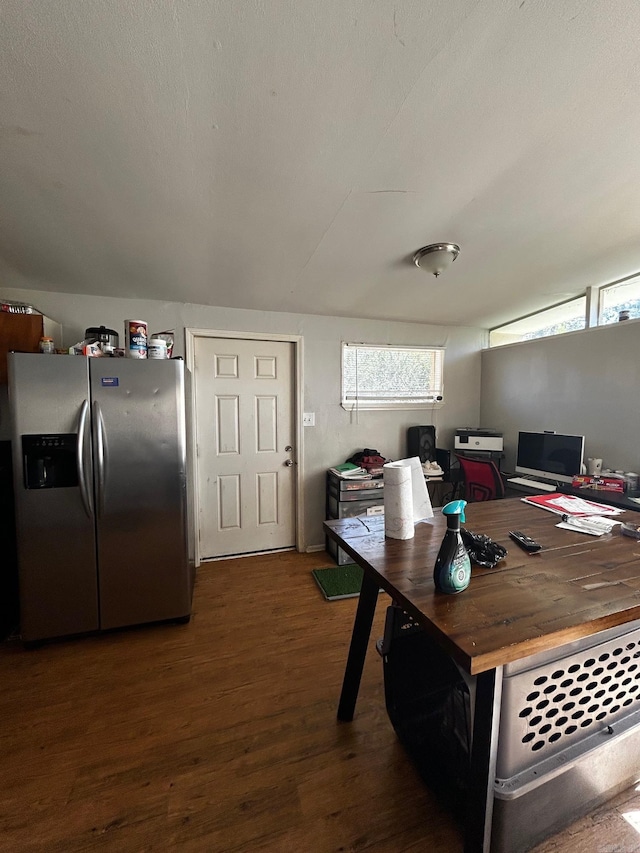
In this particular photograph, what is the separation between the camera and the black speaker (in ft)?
11.8

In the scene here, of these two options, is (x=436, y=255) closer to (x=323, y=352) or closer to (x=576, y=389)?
(x=323, y=352)

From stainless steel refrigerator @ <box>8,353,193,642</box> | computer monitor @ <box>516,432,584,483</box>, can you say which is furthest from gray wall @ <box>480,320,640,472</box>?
stainless steel refrigerator @ <box>8,353,193,642</box>

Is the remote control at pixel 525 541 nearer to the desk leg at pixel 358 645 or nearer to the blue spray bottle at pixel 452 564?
the blue spray bottle at pixel 452 564

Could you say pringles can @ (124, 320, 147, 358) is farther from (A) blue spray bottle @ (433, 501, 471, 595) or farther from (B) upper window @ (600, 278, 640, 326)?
(B) upper window @ (600, 278, 640, 326)

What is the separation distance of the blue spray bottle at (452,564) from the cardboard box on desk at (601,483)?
2364mm

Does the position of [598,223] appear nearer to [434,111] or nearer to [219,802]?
[434,111]

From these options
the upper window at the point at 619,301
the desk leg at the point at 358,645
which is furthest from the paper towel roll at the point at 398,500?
the upper window at the point at 619,301

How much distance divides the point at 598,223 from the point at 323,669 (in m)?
3.08

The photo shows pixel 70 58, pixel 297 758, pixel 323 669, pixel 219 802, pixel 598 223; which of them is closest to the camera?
pixel 70 58

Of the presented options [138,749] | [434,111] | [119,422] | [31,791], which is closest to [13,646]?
[31,791]

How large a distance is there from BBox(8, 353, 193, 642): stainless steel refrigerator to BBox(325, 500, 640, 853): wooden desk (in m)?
1.38

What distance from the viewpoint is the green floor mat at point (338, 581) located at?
259 cm

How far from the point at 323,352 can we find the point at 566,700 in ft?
9.53

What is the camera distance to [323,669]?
1.86 metres
